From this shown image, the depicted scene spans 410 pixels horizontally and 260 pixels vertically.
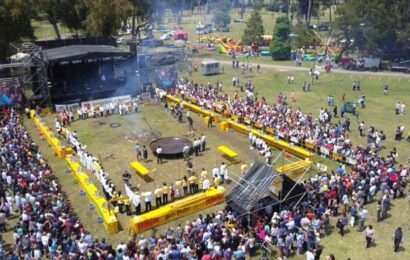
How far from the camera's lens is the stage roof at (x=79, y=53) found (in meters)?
39.1

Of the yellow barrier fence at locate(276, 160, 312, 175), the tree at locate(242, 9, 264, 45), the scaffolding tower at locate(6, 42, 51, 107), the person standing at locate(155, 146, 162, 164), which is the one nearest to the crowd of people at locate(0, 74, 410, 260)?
the yellow barrier fence at locate(276, 160, 312, 175)

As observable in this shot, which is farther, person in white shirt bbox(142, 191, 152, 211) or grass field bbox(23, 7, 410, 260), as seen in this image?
person in white shirt bbox(142, 191, 152, 211)

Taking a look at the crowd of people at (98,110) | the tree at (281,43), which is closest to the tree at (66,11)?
the crowd of people at (98,110)

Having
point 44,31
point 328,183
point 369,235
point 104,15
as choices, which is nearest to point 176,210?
point 328,183

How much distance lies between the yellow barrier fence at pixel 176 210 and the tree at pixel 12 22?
111ft

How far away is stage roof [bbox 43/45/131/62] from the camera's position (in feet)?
128

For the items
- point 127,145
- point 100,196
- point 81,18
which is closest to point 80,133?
point 127,145

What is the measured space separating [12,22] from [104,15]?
372 inches

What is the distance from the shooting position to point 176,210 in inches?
836

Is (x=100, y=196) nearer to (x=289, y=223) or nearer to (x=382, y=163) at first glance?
(x=289, y=223)

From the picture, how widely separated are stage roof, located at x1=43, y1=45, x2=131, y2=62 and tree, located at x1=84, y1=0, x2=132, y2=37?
7.75 metres

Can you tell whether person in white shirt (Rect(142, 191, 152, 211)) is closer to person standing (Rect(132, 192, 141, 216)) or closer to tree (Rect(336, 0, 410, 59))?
person standing (Rect(132, 192, 141, 216))

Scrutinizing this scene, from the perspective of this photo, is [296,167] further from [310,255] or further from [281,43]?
[281,43]

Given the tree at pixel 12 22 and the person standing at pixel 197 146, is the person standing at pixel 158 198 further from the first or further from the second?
the tree at pixel 12 22
